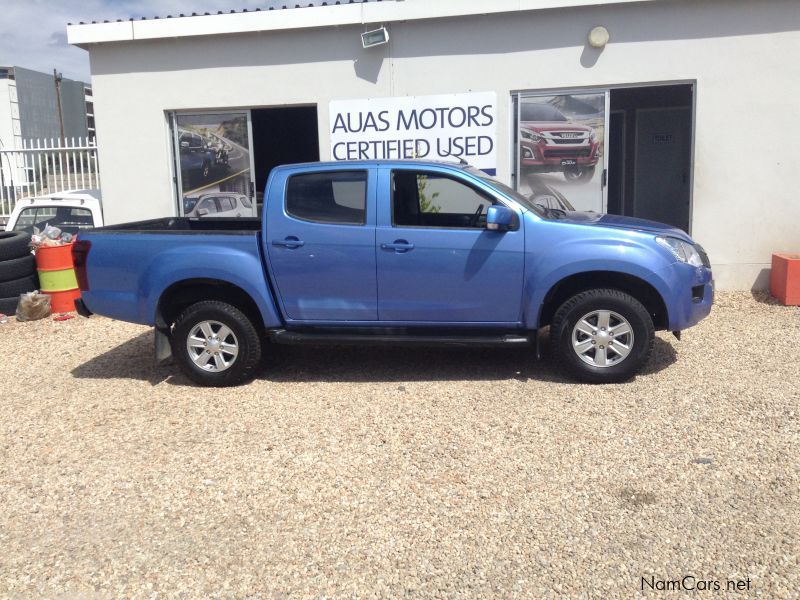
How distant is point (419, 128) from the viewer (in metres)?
10.2

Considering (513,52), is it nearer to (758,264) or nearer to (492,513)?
(758,264)

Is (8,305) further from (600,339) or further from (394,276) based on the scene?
(600,339)

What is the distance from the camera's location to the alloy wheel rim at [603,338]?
605 centimetres

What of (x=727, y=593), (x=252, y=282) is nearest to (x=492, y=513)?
(x=727, y=593)

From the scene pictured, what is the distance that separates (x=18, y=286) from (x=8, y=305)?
26 cm

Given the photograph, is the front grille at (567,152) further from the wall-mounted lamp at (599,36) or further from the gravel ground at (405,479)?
the gravel ground at (405,479)

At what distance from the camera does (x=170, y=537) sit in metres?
3.94

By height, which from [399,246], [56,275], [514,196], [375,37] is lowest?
[56,275]

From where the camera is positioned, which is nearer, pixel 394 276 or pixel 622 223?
pixel 394 276

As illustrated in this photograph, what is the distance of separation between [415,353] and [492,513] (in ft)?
11.0

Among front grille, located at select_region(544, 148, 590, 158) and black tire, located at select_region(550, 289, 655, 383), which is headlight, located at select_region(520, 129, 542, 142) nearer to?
front grille, located at select_region(544, 148, 590, 158)

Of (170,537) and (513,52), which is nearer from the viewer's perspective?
(170,537)

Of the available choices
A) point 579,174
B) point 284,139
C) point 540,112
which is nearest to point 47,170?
point 284,139

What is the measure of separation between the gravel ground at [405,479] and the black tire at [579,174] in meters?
3.51
